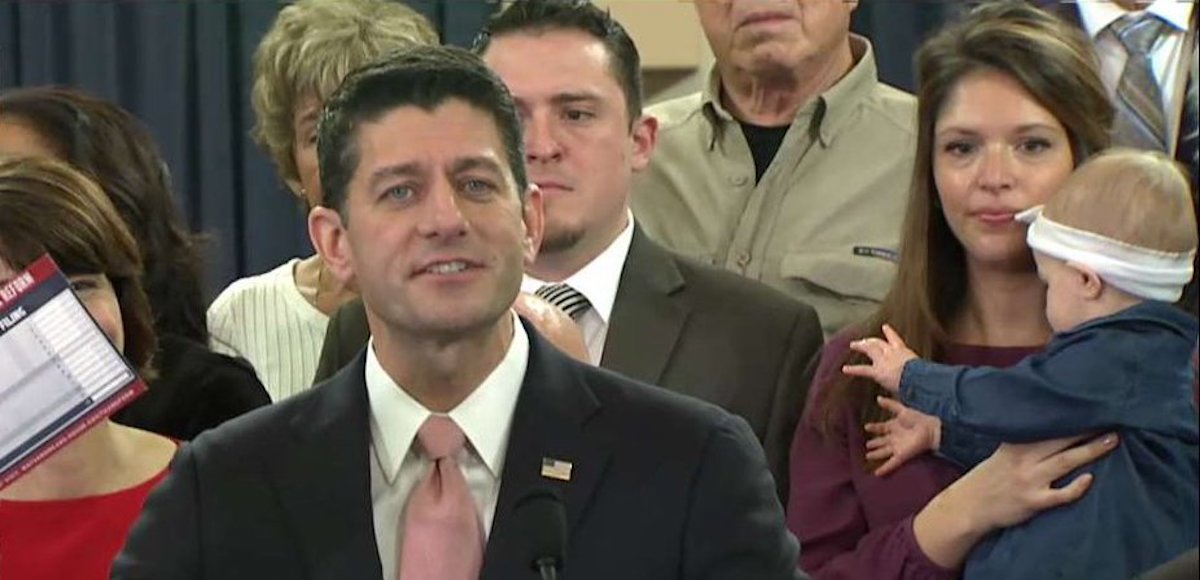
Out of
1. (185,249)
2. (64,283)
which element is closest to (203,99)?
(185,249)

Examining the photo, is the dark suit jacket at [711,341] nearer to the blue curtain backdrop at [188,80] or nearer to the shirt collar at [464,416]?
the shirt collar at [464,416]

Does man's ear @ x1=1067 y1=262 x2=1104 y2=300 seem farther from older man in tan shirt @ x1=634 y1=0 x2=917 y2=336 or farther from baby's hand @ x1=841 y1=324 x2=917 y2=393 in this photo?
older man in tan shirt @ x1=634 y1=0 x2=917 y2=336

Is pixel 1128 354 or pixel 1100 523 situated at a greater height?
pixel 1128 354

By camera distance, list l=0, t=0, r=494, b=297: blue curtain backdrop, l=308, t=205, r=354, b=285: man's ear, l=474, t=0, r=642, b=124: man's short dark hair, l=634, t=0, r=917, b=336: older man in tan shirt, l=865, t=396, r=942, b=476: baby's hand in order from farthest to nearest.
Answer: l=0, t=0, r=494, b=297: blue curtain backdrop < l=634, t=0, r=917, b=336: older man in tan shirt < l=474, t=0, r=642, b=124: man's short dark hair < l=865, t=396, r=942, b=476: baby's hand < l=308, t=205, r=354, b=285: man's ear

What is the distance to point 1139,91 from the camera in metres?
2.28

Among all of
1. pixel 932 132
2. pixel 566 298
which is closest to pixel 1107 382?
pixel 932 132

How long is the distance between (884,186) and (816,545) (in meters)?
0.51

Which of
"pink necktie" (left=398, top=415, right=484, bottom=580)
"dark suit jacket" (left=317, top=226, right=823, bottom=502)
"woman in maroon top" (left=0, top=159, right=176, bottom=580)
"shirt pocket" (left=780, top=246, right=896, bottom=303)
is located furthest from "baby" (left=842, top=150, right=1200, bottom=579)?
"woman in maroon top" (left=0, top=159, right=176, bottom=580)

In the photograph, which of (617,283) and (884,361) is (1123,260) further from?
(617,283)

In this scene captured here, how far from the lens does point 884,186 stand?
7.75 ft

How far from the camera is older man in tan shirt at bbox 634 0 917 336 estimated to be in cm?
233

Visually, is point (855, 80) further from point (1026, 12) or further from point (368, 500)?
point (368, 500)

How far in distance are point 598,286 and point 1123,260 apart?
21.8 inches

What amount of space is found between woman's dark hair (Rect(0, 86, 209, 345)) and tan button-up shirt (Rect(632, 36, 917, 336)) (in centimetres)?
55
